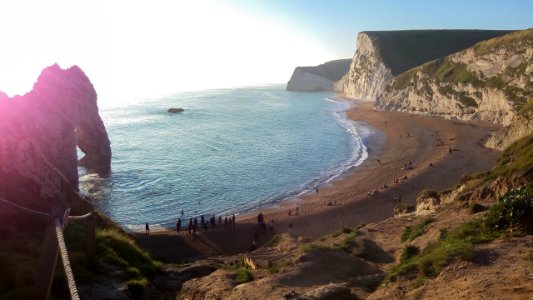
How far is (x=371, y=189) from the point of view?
141ft

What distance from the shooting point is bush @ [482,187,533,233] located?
11.3 m

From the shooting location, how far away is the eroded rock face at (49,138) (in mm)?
19031

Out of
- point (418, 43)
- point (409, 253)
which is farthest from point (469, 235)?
point (418, 43)

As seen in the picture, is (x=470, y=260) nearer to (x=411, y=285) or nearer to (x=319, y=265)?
(x=411, y=285)

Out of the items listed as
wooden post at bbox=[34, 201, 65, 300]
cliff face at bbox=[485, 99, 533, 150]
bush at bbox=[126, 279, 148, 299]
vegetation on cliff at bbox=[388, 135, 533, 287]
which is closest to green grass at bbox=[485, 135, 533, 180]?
vegetation on cliff at bbox=[388, 135, 533, 287]

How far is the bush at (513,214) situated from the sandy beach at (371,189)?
1900cm

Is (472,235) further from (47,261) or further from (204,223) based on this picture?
(204,223)

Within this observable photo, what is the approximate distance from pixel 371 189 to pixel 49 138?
31554mm

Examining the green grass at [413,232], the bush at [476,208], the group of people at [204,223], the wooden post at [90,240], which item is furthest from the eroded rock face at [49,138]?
the bush at [476,208]

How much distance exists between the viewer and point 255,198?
141 ft

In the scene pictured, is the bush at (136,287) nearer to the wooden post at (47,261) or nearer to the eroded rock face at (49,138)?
the eroded rock face at (49,138)

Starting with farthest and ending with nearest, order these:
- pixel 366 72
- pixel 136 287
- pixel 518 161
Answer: pixel 366 72, pixel 518 161, pixel 136 287

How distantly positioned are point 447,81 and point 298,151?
155ft

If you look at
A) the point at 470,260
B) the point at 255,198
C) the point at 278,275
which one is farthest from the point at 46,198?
the point at 255,198
